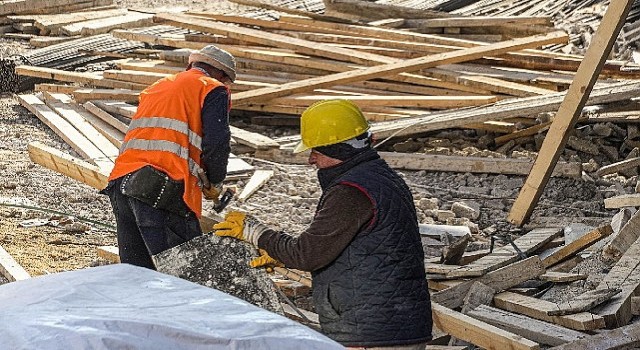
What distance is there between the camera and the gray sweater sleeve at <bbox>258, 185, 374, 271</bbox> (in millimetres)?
4852

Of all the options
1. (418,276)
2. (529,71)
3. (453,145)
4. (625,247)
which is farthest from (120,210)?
(529,71)

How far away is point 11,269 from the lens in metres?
7.84

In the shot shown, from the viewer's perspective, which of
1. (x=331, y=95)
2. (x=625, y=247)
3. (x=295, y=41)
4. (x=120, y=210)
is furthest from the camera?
(x=295, y=41)

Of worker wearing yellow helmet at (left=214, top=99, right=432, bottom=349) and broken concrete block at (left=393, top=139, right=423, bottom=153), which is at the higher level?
worker wearing yellow helmet at (left=214, top=99, right=432, bottom=349)

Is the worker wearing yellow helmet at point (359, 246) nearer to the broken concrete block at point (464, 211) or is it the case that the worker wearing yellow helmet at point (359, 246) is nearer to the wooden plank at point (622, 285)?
the wooden plank at point (622, 285)

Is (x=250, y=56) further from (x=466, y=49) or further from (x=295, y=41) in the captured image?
(x=466, y=49)

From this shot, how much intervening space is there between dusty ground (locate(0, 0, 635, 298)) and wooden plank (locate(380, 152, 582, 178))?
2.9 inches

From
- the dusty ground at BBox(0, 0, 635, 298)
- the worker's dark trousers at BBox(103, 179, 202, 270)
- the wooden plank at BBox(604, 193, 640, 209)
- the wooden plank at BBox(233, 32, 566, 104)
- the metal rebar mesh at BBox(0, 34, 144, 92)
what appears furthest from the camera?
the metal rebar mesh at BBox(0, 34, 144, 92)

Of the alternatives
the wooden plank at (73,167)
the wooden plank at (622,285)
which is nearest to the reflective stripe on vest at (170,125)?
the wooden plank at (73,167)

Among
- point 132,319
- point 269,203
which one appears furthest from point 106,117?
point 132,319

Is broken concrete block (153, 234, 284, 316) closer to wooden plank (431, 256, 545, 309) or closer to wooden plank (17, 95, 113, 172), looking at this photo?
wooden plank (431, 256, 545, 309)

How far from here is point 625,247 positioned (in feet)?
25.8

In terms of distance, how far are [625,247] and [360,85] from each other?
20.4ft

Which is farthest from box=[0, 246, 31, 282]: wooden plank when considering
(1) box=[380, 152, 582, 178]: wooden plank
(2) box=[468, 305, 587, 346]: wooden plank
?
(1) box=[380, 152, 582, 178]: wooden plank
